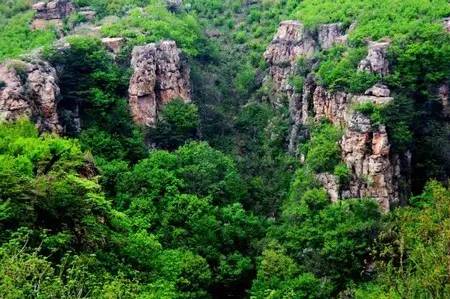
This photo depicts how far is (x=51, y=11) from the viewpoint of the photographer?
63.7 meters

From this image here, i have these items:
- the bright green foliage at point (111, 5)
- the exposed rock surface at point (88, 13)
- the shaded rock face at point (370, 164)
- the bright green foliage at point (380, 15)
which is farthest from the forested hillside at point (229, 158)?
the bright green foliage at point (111, 5)

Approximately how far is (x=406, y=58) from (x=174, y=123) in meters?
16.4

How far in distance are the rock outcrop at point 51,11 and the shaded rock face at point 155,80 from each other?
46.9 feet

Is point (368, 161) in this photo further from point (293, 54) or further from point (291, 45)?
point (291, 45)

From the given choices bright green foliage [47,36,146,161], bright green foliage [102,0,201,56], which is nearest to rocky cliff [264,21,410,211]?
bright green foliage [102,0,201,56]

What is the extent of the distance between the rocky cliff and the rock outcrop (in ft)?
75.3

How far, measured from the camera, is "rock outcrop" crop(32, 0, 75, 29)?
6297 cm

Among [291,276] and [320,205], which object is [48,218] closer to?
[291,276]

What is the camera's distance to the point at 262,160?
5228 centimetres

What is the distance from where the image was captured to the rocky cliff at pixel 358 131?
42.3m

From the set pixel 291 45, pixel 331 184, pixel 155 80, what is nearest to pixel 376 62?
pixel 331 184

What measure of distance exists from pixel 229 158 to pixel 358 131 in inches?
413

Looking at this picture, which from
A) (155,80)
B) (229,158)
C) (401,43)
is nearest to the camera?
(401,43)

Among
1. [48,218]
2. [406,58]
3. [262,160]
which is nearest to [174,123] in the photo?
[262,160]
